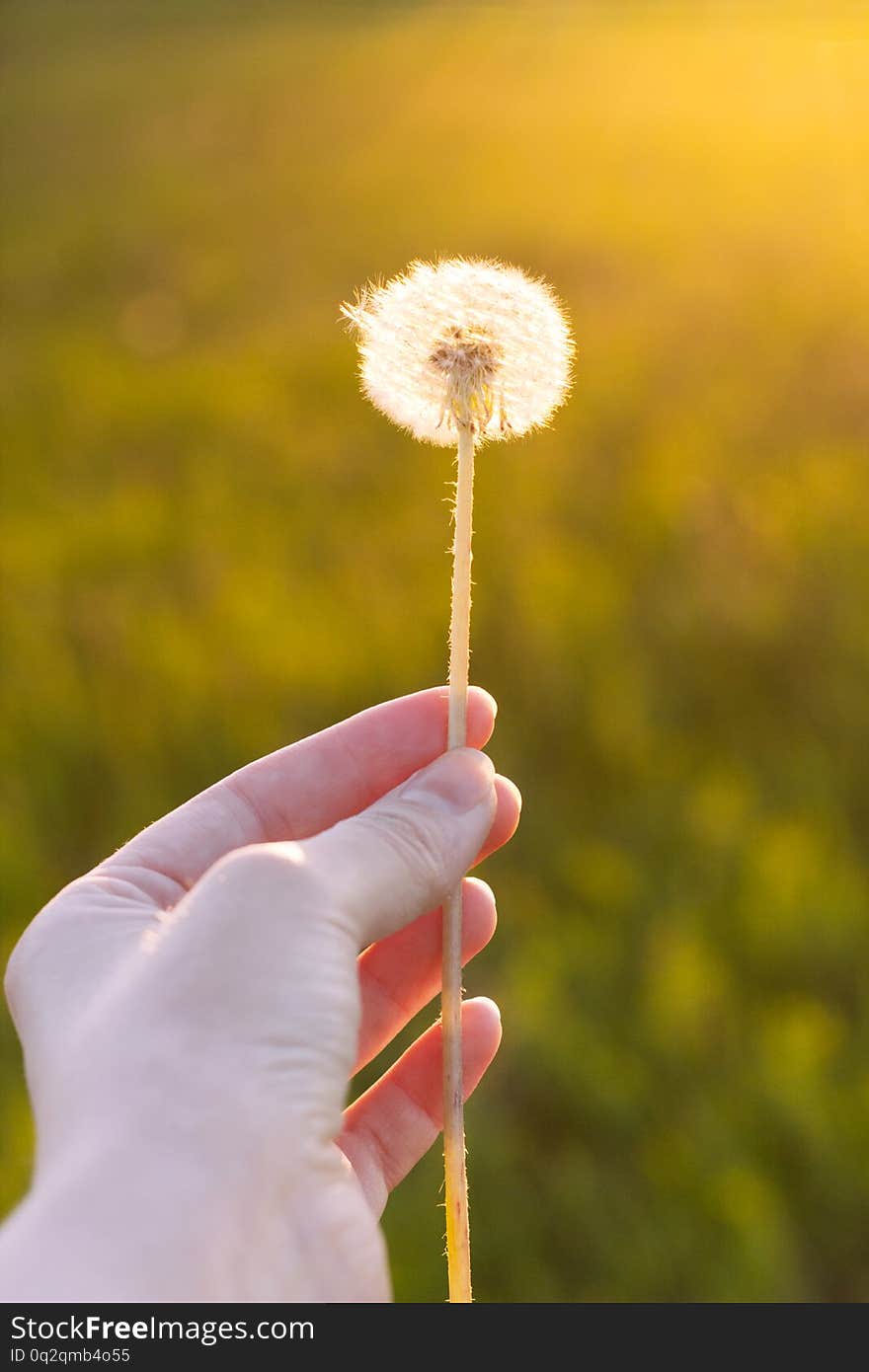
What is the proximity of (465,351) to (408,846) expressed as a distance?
27.4 inches

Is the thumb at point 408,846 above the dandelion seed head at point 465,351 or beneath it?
beneath

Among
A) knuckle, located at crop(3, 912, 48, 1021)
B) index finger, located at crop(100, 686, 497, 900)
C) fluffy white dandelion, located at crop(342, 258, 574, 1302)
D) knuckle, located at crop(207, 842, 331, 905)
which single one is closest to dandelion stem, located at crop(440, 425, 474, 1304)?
fluffy white dandelion, located at crop(342, 258, 574, 1302)

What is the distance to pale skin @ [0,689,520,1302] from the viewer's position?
46.8 inches

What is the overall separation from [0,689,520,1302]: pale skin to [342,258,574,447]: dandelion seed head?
1.64ft

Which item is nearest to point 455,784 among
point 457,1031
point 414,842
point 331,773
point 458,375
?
point 414,842

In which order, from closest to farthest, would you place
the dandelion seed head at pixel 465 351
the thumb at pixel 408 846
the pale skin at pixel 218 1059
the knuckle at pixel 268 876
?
the pale skin at pixel 218 1059 < the knuckle at pixel 268 876 < the thumb at pixel 408 846 < the dandelion seed head at pixel 465 351

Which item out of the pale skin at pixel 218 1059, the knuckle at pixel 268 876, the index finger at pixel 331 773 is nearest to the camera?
the pale skin at pixel 218 1059

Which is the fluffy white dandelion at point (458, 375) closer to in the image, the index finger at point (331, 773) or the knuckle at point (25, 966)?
the index finger at point (331, 773)

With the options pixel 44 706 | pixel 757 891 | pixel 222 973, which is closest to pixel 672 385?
pixel 757 891

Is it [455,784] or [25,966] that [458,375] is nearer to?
[455,784]

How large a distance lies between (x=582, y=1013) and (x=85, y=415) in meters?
3.84

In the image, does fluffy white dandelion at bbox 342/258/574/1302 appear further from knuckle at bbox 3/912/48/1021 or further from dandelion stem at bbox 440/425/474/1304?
knuckle at bbox 3/912/48/1021

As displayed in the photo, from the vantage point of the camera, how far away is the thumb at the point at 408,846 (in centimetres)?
145

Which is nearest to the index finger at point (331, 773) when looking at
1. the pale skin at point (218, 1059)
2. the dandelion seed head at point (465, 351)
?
the pale skin at point (218, 1059)
